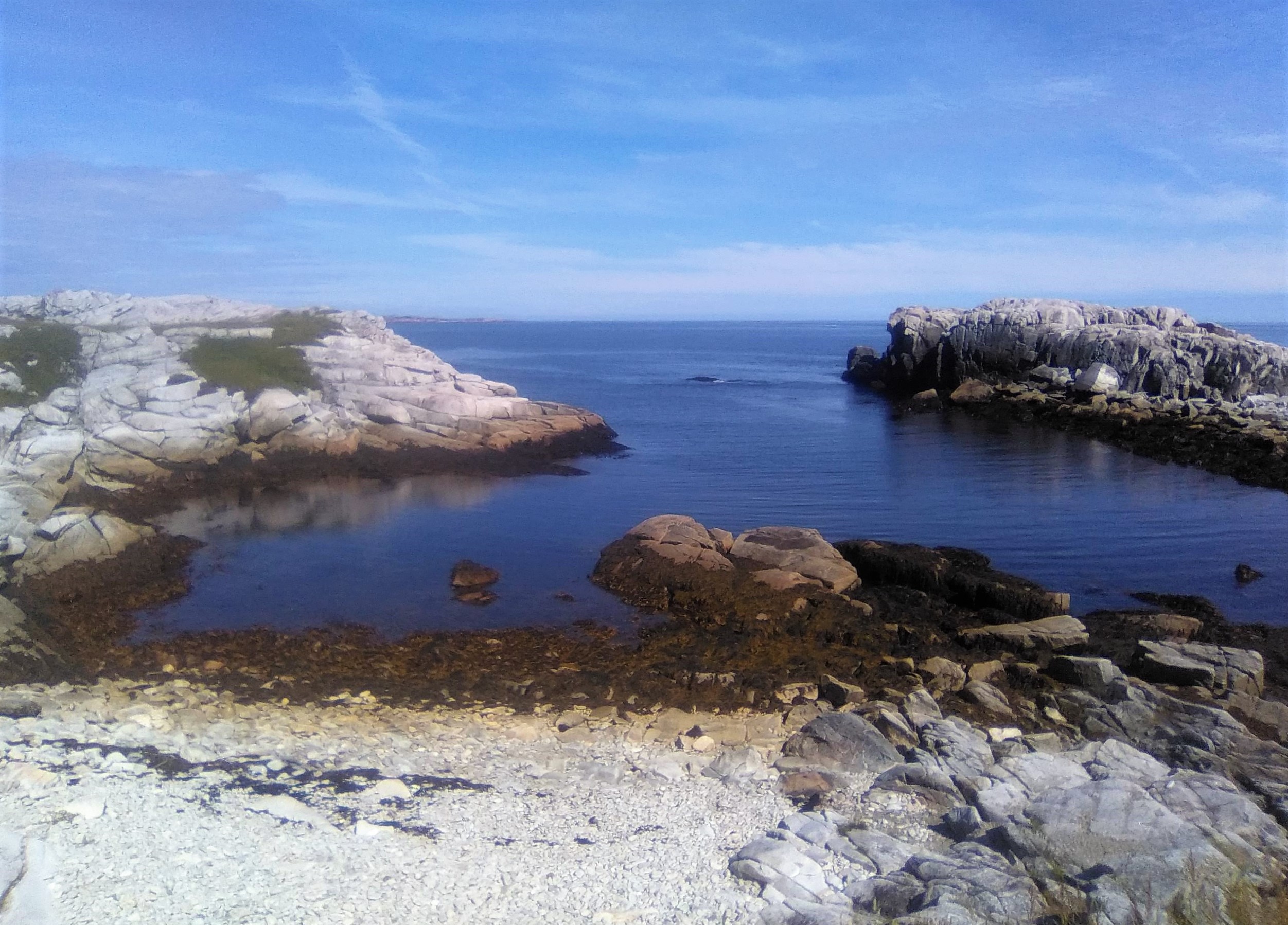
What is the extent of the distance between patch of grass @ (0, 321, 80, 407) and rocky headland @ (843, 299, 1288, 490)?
44117mm

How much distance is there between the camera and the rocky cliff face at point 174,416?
21.4 m

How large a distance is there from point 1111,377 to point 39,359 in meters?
57.6

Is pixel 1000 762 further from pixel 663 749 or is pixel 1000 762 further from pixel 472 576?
pixel 472 576

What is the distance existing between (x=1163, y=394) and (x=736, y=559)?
4647cm

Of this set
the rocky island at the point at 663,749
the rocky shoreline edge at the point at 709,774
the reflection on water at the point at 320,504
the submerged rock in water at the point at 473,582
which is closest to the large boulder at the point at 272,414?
the reflection on water at the point at 320,504

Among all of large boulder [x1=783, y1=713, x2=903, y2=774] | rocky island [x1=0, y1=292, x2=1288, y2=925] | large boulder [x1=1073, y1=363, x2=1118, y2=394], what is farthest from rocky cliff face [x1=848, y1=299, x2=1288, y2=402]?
large boulder [x1=783, y1=713, x2=903, y2=774]

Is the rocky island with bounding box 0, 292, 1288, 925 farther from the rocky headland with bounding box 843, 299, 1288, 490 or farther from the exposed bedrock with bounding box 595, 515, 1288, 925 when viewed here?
the rocky headland with bounding box 843, 299, 1288, 490

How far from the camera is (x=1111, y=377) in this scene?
187ft

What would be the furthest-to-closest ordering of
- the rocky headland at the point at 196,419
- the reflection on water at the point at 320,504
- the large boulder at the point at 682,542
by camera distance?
the reflection on water at the point at 320,504, the rocky headland at the point at 196,419, the large boulder at the point at 682,542

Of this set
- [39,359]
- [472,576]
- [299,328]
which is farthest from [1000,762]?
[299,328]

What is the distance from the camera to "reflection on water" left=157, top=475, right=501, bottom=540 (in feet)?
82.5

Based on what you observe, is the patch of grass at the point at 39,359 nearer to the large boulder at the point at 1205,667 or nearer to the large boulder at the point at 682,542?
the large boulder at the point at 682,542

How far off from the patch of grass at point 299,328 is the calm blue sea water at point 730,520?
15.2 metres

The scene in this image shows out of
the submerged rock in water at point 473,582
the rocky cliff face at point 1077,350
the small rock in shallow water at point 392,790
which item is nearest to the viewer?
the small rock in shallow water at point 392,790
